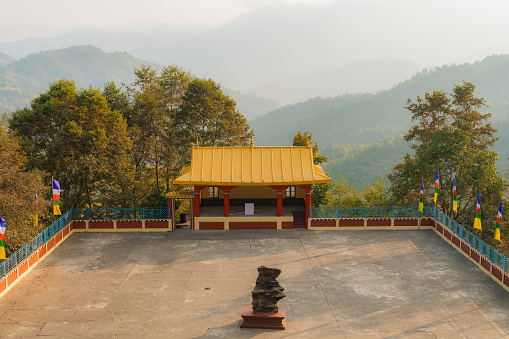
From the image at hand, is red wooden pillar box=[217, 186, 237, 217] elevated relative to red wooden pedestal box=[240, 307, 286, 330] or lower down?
elevated

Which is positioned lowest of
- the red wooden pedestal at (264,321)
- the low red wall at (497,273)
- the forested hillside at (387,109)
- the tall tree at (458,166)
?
the red wooden pedestal at (264,321)

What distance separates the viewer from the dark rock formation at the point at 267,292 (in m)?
16.2

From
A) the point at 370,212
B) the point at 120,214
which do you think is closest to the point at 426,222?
the point at 370,212

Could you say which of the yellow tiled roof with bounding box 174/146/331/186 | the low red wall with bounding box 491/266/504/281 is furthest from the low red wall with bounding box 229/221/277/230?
the low red wall with bounding box 491/266/504/281

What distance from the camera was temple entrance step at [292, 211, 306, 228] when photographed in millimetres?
29000

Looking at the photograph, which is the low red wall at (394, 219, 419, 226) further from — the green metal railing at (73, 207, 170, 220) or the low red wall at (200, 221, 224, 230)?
the green metal railing at (73, 207, 170, 220)

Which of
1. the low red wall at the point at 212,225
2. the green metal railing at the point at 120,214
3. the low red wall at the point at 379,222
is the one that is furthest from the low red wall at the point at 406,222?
the green metal railing at the point at 120,214

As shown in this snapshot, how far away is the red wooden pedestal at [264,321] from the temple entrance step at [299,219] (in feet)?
42.0

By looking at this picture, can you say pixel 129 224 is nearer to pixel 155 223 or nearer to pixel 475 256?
pixel 155 223

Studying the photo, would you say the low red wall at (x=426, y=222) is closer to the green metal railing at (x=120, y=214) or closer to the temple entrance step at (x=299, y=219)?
the temple entrance step at (x=299, y=219)

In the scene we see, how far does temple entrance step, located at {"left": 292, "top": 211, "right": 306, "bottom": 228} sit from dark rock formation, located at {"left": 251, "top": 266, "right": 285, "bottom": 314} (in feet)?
42.0

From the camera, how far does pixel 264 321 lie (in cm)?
1628

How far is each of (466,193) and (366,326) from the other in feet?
61.2

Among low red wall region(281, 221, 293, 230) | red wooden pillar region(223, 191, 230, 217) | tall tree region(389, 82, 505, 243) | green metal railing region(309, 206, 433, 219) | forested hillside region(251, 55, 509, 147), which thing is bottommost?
low red wall region(281, 221, 293, 230)
